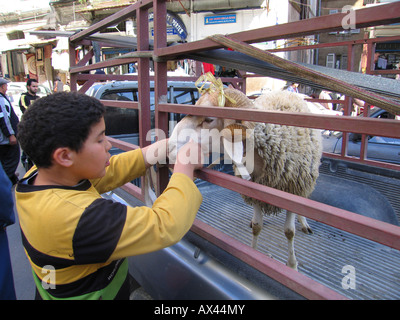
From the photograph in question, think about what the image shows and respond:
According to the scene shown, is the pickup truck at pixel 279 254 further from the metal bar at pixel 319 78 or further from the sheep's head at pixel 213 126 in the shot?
the metal bar at pixel 319 78

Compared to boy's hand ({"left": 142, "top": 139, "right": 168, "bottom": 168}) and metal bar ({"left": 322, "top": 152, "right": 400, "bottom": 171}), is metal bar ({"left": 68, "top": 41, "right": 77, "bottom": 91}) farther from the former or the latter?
metal bar ({"left": 322, "top": 152, "right": 400, "bottom": 171})

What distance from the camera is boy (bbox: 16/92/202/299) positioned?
104cm

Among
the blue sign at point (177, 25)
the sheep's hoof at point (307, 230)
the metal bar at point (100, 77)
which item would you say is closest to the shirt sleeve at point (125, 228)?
the sheep's hoof at point (307, 230)

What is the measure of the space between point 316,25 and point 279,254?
183cm

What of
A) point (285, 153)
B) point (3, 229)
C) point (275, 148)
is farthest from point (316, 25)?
point (3, 229)

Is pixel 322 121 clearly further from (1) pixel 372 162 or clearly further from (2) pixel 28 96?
(2) pixel 28 96

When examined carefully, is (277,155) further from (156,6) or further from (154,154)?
(156,6)

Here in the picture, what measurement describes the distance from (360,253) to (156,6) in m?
2.25

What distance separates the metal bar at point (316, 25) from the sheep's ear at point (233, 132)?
24.2 inches

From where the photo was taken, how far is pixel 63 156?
44.2 inches

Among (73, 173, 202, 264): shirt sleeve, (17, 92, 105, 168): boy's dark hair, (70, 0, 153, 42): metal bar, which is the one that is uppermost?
(70, 0, 153, 42): metal bar

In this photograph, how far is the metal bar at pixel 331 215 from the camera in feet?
2.84

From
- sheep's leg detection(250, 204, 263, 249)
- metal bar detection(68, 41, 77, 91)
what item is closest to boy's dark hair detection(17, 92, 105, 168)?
sheep's leg detection(250, 204, 263, 249)
